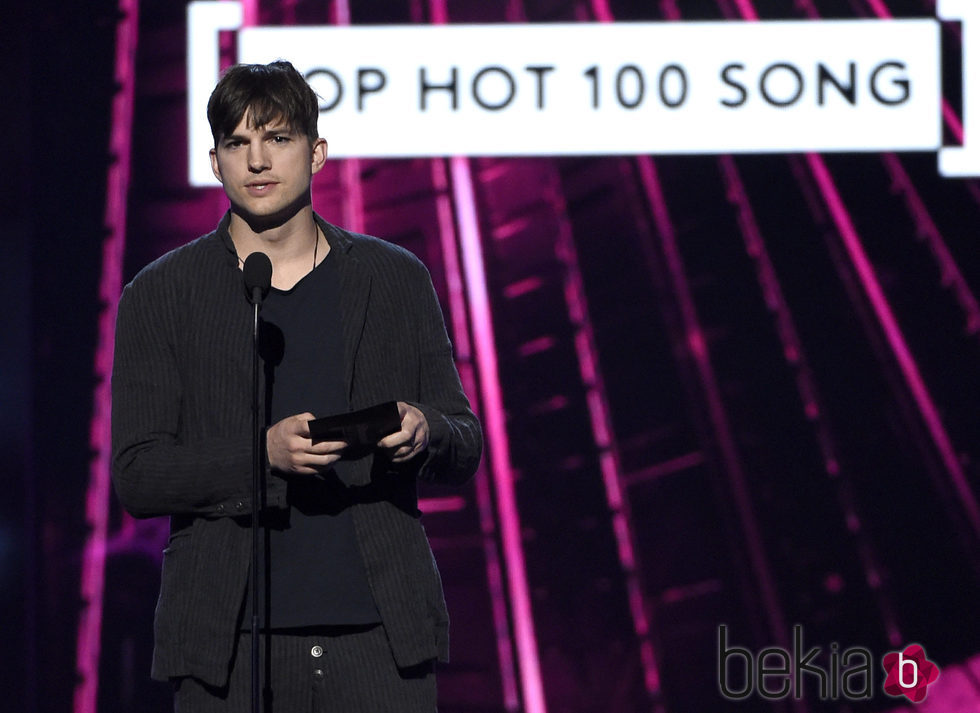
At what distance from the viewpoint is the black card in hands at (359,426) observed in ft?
4.54

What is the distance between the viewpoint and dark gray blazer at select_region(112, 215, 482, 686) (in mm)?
1485

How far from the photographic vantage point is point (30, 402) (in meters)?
3.31

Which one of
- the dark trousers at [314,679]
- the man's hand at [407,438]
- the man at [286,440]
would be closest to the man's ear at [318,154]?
the man at [286,440]

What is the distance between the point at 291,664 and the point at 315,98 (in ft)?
2.48

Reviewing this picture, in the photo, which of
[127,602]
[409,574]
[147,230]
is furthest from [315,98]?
→ [127,602]

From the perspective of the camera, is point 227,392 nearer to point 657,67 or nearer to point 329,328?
point 329,328

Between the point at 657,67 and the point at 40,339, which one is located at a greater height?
the point at 657,67

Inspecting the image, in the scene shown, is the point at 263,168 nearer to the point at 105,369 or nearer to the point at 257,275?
the point at 257,275

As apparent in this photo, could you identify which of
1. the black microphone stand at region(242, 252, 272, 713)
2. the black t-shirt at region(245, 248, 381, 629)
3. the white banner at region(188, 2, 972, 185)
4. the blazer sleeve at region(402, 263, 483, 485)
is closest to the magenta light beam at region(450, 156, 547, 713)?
the white banner at region(188, 2, 972, 185)

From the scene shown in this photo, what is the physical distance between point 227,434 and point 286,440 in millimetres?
178

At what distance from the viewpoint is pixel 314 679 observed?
1492 mm

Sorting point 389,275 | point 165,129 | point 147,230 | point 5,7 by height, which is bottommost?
point 389,275

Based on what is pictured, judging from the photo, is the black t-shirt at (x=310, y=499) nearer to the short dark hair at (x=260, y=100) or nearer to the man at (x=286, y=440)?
the man at (x=286, y=440)

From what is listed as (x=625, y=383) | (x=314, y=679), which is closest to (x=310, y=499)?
(x=314, y=679)
